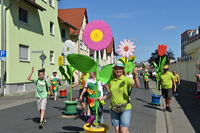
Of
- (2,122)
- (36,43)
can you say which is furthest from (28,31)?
(2,122)

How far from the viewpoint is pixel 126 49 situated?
304 inches

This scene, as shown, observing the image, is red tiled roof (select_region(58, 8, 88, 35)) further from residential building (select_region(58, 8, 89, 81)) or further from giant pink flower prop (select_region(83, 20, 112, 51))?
giant pink flower prop (select_region(83, 20, 112, 51))

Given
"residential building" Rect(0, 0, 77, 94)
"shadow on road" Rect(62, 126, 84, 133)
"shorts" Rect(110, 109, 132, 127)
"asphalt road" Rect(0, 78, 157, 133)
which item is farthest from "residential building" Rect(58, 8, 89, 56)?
"shorts" Rect(110, 109, 132, 127)

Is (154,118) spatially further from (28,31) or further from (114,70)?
(28,31)

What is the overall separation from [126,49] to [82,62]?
3.82m

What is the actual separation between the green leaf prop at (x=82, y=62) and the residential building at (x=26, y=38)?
37.9 feet

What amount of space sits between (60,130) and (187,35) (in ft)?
320

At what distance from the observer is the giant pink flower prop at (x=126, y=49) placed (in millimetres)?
7664

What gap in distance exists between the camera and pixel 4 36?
14500mm

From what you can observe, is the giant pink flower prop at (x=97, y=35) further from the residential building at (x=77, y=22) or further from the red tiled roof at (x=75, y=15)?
the red tiled roof at (x=75, y=15)

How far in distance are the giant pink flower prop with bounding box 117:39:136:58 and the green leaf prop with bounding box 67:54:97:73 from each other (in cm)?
356

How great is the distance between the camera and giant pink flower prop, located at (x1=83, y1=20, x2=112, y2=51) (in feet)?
14.2

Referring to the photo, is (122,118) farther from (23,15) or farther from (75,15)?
(75,15)

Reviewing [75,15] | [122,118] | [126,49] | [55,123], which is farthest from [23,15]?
[75,15]
